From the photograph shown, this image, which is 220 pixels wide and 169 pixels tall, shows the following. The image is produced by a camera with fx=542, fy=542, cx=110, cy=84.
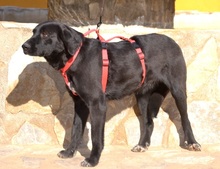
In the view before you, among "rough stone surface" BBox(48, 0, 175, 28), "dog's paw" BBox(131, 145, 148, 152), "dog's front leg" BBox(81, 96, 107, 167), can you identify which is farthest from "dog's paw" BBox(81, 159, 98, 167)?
"rough stone surface" BBox(48, 0, 175, 28)

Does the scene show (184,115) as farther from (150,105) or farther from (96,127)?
(96,127)

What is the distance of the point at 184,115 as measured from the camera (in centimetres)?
500

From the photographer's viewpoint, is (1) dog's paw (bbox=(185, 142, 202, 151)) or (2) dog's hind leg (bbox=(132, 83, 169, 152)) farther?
(2) dog's hind leg (bbox=(132, 83, 169, 152))

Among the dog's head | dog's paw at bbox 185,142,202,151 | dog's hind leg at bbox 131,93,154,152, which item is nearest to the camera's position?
the dog's head

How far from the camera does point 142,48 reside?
480 centimetres

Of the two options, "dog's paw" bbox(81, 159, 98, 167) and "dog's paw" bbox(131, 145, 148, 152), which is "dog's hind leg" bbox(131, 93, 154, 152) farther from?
"dog's paw" bbox(81, 159, 98, 167)

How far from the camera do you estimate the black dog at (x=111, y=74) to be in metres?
4.42

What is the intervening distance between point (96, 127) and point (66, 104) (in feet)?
2.65

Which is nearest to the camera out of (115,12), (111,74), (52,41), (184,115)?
(52,41)

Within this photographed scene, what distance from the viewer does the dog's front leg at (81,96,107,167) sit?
4465 millimetres

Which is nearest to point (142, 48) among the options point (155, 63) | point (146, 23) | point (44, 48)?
point (155, 63)

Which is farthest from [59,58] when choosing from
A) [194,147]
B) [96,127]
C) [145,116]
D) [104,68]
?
[194,147]

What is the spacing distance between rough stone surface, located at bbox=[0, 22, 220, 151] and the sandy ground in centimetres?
15

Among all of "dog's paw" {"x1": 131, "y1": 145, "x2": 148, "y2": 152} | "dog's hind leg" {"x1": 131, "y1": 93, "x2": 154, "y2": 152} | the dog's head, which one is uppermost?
the dog's head
